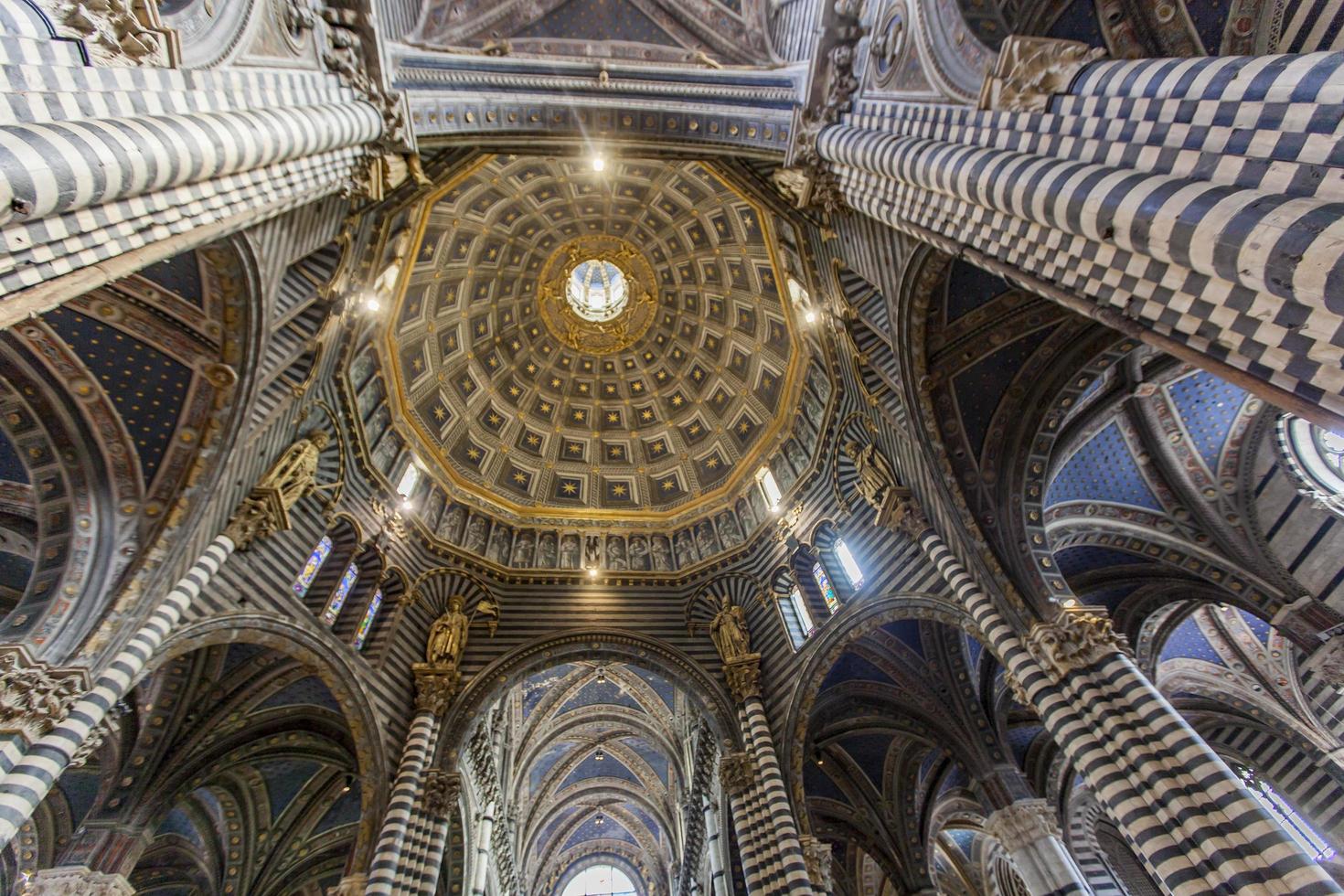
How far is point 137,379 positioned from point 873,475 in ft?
47.0

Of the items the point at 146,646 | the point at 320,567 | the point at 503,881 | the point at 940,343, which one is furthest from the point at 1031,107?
the point at 503,881

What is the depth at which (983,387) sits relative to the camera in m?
12.9

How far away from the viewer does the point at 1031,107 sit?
724 cm

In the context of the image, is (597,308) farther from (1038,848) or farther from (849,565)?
(1038,848)

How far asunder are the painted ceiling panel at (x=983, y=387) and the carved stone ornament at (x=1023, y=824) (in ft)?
25.6

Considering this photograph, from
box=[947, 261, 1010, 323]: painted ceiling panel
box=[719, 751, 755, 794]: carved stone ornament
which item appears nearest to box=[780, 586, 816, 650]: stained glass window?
box=[719, 751, 755, 794]: carved stone ornament

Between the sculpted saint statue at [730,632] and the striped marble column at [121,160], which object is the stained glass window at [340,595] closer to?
the striped marble column at [121,160]

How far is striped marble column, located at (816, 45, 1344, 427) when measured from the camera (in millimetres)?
4293

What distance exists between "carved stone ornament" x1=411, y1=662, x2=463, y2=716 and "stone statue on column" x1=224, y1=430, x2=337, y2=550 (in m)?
5.03

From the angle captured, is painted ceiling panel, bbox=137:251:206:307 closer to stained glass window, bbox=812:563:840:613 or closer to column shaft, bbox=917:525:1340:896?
stained glass window, bbox=812:563:840:613

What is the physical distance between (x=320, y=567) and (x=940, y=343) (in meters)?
14.7

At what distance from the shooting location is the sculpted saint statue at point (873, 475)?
13.8 m

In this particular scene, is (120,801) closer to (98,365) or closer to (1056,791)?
(98,365)

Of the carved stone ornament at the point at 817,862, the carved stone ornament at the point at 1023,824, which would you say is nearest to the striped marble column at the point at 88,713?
the carved stone ornament at the point at 817,862
